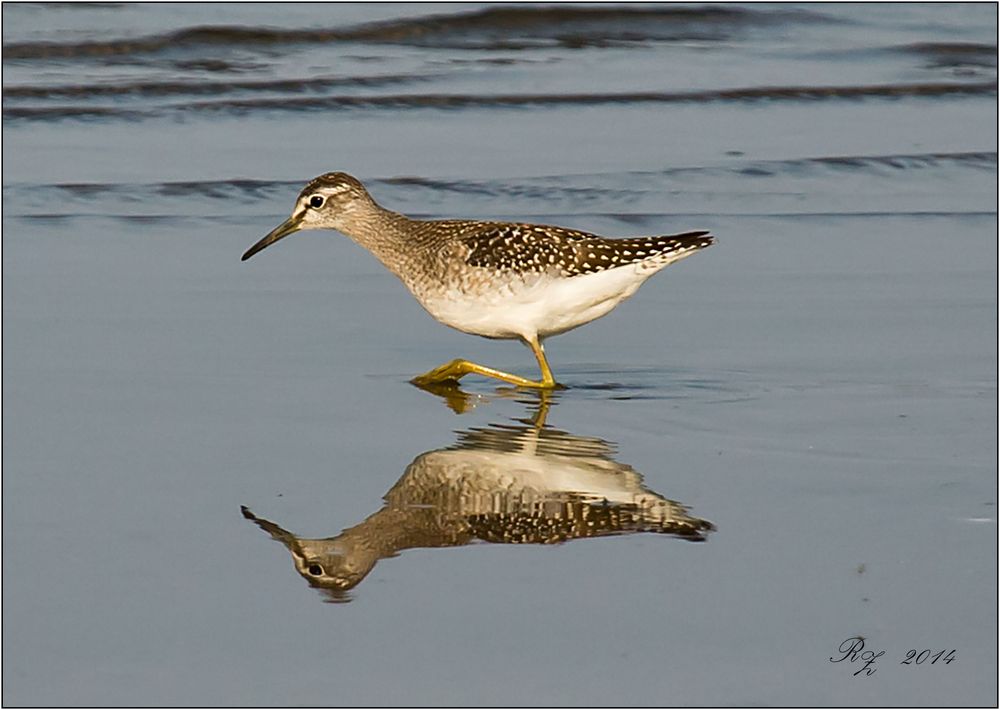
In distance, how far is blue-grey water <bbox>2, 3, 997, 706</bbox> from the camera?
499 centimetres

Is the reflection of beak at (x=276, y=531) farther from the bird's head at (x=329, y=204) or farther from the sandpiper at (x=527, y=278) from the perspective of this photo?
the bird's head at (x=329, y=204)

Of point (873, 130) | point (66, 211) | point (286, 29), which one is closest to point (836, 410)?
point (66, 211)

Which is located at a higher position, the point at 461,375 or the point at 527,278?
the point at 527,278

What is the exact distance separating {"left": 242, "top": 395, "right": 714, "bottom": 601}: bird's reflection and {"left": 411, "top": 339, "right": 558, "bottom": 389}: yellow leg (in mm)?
872

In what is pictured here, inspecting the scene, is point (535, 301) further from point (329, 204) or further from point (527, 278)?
point (329, 204)

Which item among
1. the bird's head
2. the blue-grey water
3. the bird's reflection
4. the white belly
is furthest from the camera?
the bird's head

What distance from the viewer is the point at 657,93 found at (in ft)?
47.5

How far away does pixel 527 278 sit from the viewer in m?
7.78

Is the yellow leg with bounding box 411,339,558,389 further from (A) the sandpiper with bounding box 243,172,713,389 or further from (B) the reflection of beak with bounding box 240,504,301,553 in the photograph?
(B) the reflection of beak with bounding box 240,504,301,553

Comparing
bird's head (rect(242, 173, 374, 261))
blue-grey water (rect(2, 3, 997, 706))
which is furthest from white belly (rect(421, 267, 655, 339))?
bird's head (rect(242, 173, 374, 261))

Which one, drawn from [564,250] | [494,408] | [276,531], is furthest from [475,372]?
[276,531]

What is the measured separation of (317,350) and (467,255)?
85 centimetres

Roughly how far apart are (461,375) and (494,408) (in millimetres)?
346

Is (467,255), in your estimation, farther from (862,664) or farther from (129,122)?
(129,122)
